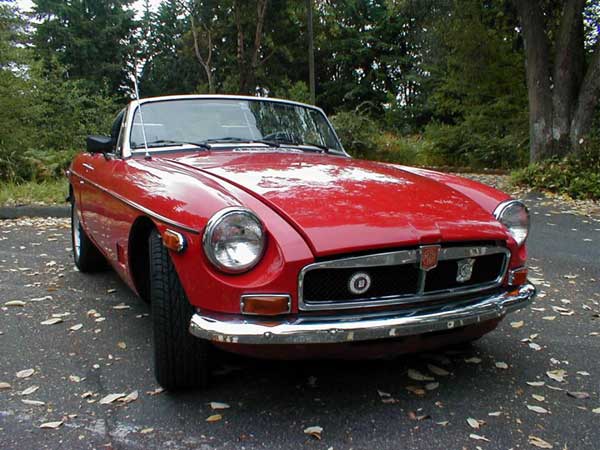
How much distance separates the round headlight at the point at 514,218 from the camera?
8.52ft

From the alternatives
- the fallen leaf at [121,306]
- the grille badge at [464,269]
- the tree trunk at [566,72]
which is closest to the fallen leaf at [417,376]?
the grille badge at [464,269]

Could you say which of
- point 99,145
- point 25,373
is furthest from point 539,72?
point 25,373

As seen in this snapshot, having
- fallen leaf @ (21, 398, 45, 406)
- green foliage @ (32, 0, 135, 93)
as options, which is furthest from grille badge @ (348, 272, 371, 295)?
green foliage @ (32, 0, 135, 93)

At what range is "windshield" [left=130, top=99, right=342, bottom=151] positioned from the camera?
3438mm

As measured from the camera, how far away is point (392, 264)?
2062 millimetres

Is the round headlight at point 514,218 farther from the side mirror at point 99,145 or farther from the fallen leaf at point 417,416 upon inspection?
the side mirror at point 99,145

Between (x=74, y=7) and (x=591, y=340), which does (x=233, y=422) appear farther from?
(x=74, y=7)

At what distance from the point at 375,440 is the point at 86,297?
2623mm

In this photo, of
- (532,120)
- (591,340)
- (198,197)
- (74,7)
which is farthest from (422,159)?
(74,7)

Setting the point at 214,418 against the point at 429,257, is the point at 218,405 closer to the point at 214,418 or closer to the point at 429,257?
the point at 214,418

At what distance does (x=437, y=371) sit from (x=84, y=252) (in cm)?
307

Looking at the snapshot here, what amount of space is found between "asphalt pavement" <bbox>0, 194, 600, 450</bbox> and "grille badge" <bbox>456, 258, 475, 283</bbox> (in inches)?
21.2

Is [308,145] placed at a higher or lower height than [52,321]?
higher

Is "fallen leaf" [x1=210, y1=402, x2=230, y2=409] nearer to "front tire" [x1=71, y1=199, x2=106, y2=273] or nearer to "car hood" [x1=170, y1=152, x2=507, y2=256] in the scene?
"car hood" [x1=170, y1=152, x2=507, y2=256]
